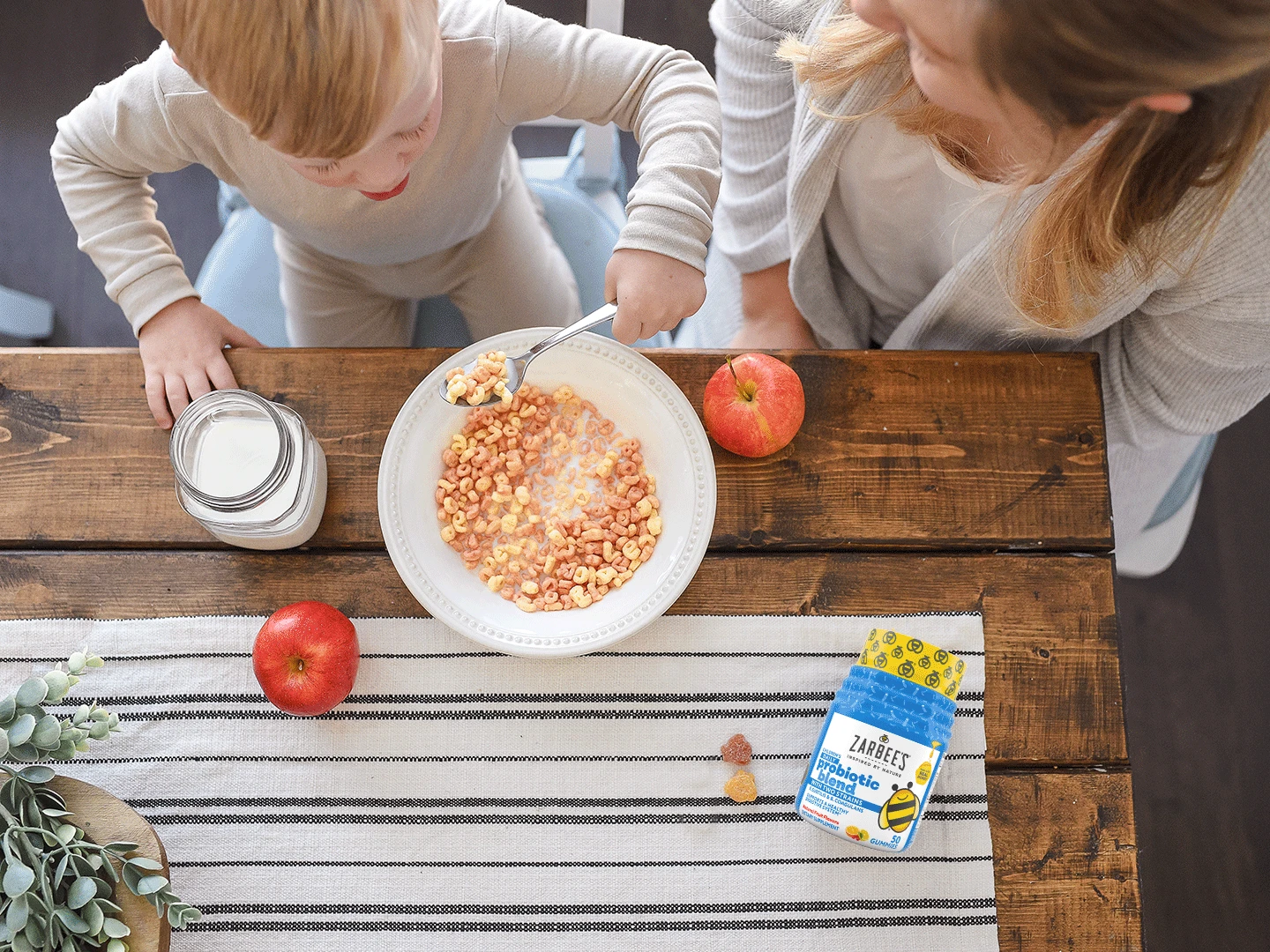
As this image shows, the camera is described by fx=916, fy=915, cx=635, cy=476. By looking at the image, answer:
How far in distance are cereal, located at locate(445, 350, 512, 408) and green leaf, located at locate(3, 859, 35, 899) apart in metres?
0.41

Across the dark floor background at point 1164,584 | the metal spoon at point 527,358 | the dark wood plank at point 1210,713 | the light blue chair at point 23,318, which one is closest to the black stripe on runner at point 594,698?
the metal spoon at point 527,358

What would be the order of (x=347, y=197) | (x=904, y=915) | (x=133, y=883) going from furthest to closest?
(x=347, y=197) → (x=904, y=915) → (x=133, y=883)

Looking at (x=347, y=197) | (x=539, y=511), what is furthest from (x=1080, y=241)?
(x=347, y=197)

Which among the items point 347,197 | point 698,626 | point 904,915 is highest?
point 347,197

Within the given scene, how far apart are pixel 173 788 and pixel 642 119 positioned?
0.71 metres

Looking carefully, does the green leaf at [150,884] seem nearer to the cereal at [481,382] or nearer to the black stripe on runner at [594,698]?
the black stripe on runner at [594,698]

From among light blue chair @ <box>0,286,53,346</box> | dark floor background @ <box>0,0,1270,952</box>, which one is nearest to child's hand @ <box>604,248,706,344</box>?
dark floor background @ <box>0,0,1270,952</box>

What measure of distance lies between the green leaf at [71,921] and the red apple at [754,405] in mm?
563

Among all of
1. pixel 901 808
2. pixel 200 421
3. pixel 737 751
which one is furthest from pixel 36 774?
pixel 901 808

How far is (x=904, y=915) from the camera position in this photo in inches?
28.1

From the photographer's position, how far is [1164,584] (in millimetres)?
1439

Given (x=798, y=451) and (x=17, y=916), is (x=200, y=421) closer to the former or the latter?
(x=17, y=916)

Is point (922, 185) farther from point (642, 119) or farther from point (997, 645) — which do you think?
point (997, 645)

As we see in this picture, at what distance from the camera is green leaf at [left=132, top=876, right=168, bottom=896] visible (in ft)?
1.93
